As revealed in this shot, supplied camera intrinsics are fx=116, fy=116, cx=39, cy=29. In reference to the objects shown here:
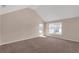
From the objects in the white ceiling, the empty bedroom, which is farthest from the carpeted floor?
the white ceiling

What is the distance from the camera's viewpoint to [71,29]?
135 cm

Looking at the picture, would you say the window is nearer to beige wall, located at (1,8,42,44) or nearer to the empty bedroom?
the empty bedroom

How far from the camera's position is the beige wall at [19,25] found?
133 cm

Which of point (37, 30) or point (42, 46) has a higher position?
point (37, 30)

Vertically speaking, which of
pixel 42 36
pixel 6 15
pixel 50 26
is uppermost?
pixel 6 15

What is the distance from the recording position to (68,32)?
134cm

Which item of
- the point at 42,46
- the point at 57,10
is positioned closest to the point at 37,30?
the point at 42,46

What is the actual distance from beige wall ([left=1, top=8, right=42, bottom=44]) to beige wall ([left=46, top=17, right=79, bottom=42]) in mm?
323

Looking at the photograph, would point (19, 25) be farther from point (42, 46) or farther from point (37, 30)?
point (42, 46)

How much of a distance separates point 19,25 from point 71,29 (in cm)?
61

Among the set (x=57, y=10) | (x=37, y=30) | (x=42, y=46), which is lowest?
(x=42, y=46)
